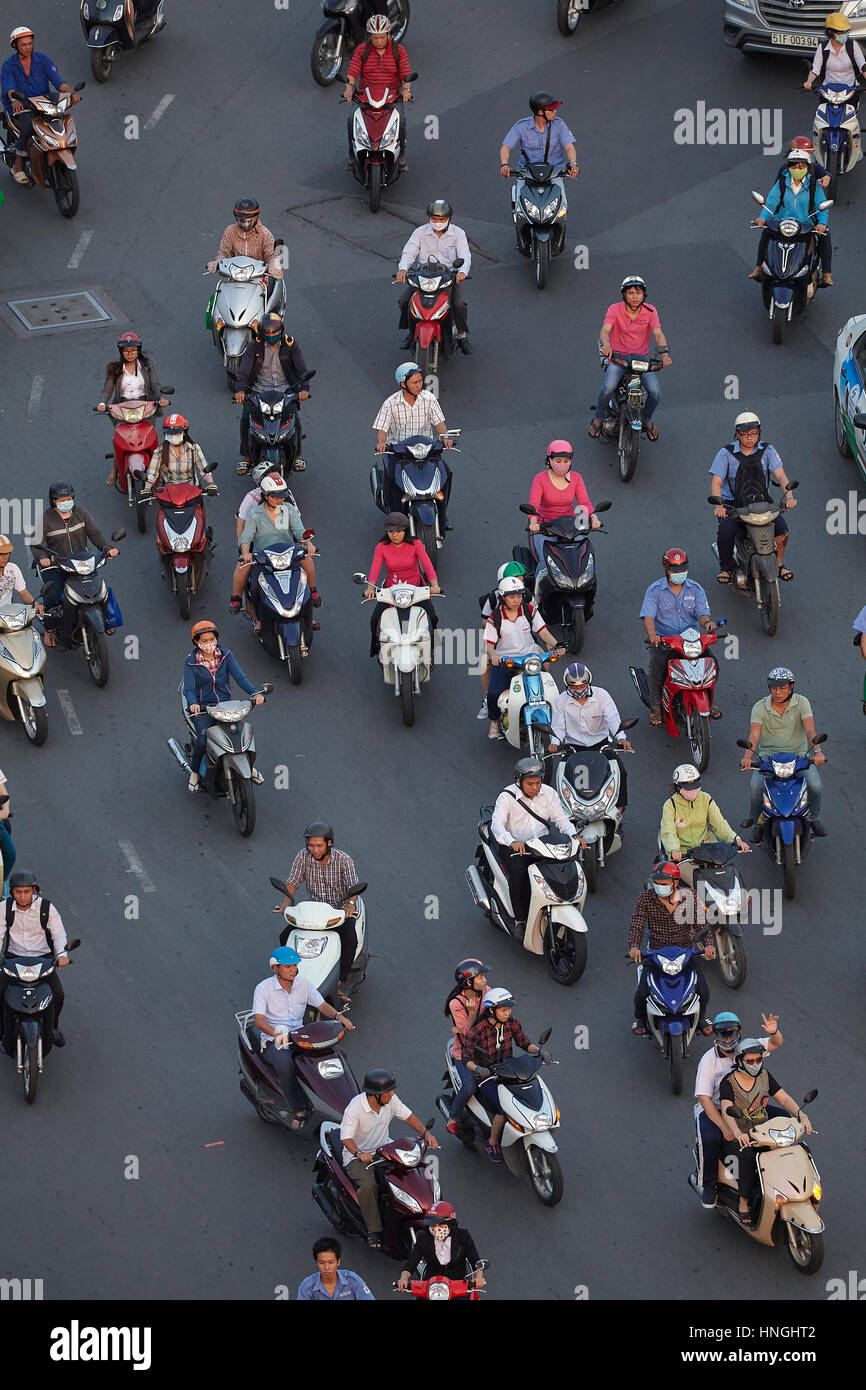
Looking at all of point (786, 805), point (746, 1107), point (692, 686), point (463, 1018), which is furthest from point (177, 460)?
point (746, 1107)

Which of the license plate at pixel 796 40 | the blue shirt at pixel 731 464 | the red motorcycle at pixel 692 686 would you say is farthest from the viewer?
the license plate at pixel 796 40

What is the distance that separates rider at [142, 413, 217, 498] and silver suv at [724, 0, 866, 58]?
36.6 feet

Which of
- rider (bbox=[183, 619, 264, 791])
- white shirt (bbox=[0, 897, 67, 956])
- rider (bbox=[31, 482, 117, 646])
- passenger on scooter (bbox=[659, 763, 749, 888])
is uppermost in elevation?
rider (bbox=[31, 482, 117, 646])

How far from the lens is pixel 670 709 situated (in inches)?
1041

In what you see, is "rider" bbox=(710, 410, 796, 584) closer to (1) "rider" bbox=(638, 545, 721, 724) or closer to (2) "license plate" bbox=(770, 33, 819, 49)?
(1) "rider" bbox=(638, 545, 721, 724)

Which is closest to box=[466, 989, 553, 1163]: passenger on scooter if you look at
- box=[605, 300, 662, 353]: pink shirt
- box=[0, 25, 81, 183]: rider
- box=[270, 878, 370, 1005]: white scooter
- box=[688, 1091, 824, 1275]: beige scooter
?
box=[270, 878, 370, 1005]: white scooter

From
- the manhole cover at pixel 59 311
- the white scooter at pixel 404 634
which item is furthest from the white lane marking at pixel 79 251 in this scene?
the white scooter at pixel 404 634

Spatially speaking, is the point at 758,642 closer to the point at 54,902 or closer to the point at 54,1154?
the point at 54,902

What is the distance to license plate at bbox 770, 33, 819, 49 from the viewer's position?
1401 inches

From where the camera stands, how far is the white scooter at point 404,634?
26.7 meters

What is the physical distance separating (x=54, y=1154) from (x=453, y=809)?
5.55m

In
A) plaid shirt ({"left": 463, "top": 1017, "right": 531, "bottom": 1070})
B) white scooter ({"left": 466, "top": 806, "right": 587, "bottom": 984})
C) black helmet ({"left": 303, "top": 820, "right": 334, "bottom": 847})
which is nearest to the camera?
plaid shirt ({"left": 463, "top": 1017, "right": 531, "bottom": 1070})

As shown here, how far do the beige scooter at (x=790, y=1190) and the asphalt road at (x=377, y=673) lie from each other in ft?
0.89

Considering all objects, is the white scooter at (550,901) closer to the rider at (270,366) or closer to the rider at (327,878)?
the rider at (327,878)
